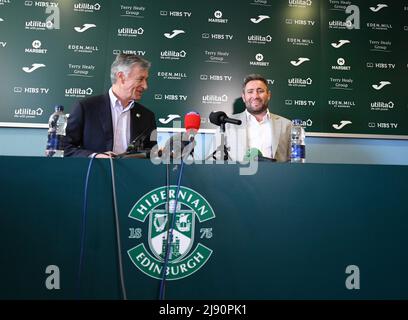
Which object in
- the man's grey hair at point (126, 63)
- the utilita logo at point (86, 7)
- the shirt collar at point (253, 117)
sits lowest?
the shirt collar at point (253, 117)

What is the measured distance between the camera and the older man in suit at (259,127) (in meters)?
2.20

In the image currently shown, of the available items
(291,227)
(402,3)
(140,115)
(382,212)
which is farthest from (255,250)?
(402,3)

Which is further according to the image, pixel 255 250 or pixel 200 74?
pixel 200 74

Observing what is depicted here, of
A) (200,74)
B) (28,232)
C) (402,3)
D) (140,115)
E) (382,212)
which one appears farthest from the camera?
(402,3)

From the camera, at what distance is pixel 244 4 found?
2.50 meters

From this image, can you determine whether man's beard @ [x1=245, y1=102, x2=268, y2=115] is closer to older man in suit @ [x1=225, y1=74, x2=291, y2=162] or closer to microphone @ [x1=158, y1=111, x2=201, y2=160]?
older man in suit @ [x1=225, y1=74, x2=291, y2=162]

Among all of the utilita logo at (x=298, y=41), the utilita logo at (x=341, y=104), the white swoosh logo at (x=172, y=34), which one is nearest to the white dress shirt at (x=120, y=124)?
the white swoosh logo at (x=172, y=34)

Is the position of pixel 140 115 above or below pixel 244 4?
below

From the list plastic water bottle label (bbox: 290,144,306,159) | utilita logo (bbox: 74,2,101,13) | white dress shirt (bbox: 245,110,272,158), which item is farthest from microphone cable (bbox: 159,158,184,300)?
utilita logo (bbox: 74,2,101,13)

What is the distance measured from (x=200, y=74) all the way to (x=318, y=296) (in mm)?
1769

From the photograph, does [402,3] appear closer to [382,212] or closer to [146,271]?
[382,212]

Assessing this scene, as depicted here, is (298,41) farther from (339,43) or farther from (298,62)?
(339,43)

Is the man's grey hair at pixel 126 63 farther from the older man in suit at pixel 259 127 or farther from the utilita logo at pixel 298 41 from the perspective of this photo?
the utilita logo at pixel 298 41

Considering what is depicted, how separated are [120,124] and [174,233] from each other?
1109 mm
